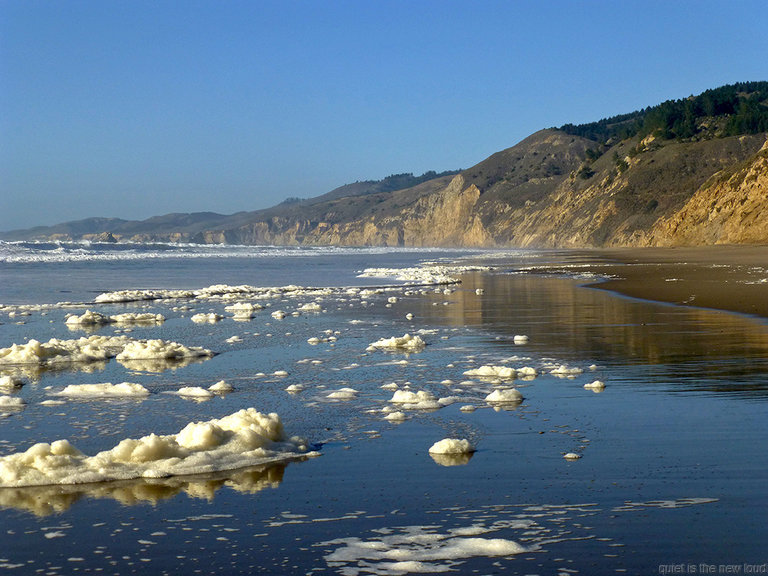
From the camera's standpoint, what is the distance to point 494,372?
13.1 metres

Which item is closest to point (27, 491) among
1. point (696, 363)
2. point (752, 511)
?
point (752, 511)

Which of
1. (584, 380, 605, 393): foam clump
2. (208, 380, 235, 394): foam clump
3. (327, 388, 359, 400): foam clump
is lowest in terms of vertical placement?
(584, 380, 605, 393): foam clump

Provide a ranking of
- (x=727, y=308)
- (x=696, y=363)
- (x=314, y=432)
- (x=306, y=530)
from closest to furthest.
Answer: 1. (x=306, y=530)
2. (x=314, y=432)
3. (x=696, y=363)
4. (x=727, y=308)

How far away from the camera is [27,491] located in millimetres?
7344

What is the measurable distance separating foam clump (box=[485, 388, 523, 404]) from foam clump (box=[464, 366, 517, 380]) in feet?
5.36

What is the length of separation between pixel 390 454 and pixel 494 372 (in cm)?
497

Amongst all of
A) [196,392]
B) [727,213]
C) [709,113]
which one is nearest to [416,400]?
[196,392]

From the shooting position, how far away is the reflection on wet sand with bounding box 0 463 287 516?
276 inches

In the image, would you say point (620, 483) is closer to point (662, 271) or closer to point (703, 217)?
point (662, 271)

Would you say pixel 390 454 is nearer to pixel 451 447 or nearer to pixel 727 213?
pixel 451 447

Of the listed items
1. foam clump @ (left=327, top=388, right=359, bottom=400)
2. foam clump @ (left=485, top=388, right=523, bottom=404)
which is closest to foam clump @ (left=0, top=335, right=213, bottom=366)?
foam clump @ (left=327, top=388, right=359, bottom=400)

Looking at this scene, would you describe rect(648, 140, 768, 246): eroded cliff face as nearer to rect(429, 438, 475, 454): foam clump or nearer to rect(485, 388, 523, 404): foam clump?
rect(485, 388, 523, 404): foam clump

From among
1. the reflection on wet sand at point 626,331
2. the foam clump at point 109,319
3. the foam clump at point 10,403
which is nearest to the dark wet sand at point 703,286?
the reflection on wet sand at point 626,331

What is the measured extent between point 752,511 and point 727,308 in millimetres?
16837
